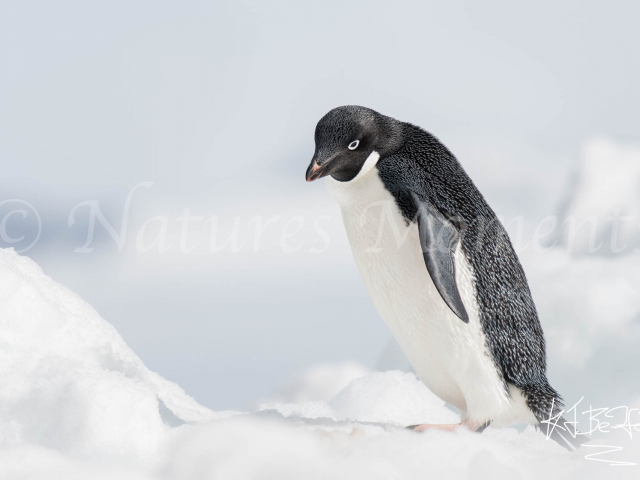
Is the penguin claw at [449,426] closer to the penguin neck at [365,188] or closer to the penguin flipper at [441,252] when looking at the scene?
the penguin flipper at [441,252]

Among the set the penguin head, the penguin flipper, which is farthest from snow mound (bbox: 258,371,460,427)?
the penguin head

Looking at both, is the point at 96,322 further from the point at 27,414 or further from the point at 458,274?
the point at 458,274

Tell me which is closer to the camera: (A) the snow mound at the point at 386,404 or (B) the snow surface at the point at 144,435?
(B) the snow surface at the point at 144,435

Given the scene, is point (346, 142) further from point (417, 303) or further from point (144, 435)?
point (144, 435)

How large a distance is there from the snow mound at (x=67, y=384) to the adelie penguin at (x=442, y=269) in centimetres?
72

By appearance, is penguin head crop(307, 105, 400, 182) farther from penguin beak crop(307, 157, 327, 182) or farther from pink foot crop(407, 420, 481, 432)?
pink foot crop(407, 420, 481, 432)

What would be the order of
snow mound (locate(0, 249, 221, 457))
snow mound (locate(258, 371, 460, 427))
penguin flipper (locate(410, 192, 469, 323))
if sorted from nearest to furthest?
snow mound (locate(0, 249, 221, 457)) → penguin flipper (locate(410, 192, 469, 323)) → snow mound (locate(258, 371, 460, 427))

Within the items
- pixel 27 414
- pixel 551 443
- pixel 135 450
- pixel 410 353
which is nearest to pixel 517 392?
pixel 551 443

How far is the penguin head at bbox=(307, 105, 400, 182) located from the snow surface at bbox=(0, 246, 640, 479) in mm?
689

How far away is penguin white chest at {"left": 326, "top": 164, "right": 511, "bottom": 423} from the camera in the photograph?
5.27ft

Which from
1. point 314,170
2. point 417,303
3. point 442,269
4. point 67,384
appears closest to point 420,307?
point 417,303

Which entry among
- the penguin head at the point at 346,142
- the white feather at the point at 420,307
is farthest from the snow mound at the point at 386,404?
the penguin head at the point at 346,142

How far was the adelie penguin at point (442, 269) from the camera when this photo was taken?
1598mm

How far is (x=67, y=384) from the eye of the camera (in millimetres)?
1467
